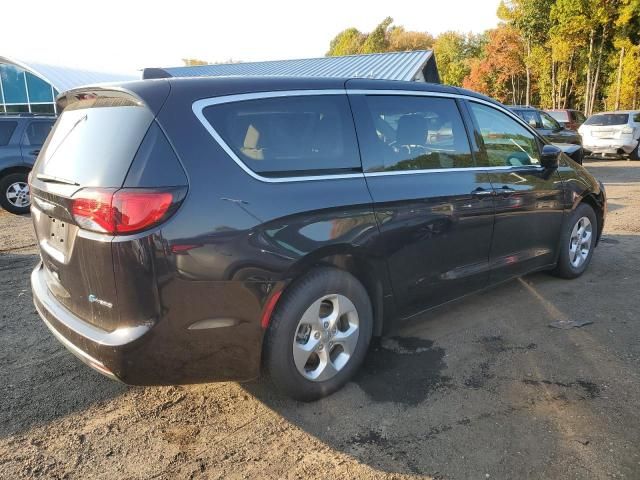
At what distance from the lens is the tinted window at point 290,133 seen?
2.49 meters

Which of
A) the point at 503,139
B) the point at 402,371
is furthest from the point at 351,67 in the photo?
the point at 402,371

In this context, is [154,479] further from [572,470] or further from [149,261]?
[572,470]

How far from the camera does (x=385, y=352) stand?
3484 mm

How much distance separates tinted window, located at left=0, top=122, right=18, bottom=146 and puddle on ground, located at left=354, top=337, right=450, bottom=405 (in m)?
9.01

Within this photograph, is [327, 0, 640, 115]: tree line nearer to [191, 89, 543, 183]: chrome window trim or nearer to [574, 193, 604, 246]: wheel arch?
[574, 193, 604, 246]: wheel arch

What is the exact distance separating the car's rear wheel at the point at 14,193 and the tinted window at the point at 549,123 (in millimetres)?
13069

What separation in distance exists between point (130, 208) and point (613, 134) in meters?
17.3

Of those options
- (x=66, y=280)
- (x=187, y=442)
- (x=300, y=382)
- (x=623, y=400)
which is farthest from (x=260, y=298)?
(x=623, y=400)

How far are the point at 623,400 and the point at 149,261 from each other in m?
2.70

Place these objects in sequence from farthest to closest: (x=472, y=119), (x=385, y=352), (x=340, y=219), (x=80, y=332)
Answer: (x=472, y=119)
(x=385, y=352)
(x=340, y=219)
(x=80, y=332)

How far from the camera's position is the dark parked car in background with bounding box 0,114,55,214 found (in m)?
9.29

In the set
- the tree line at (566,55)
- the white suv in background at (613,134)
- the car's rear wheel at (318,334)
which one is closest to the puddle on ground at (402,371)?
the car's rear wheel at (318,334)

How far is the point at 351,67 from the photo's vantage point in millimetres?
21375

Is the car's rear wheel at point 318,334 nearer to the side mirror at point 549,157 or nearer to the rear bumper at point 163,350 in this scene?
the rear bumper at point 163,350
